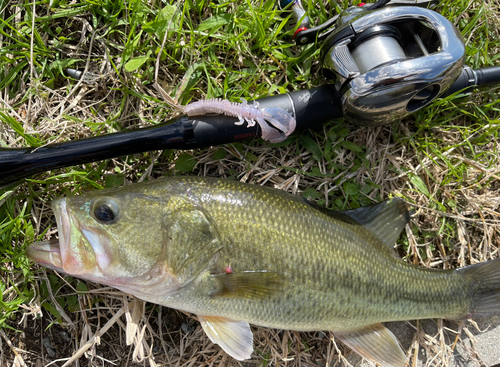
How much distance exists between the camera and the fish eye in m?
1.89

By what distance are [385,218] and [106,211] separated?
1.87m

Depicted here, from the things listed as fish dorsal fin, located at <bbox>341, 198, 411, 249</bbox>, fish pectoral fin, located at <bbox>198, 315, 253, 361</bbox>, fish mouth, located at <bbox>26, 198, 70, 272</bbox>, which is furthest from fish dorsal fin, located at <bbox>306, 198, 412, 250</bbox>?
fish mouth, located at <bbox>26, 198, 70, 272</bbox>

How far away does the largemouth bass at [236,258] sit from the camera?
1.89m

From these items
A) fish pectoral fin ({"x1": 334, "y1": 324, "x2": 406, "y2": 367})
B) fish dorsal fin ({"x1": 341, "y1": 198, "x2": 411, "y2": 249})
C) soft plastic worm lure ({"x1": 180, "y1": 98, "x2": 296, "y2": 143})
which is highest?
soft plastic worm lure ({"x1": 180, "y1": 98, "x2": 296, "y2": 143})

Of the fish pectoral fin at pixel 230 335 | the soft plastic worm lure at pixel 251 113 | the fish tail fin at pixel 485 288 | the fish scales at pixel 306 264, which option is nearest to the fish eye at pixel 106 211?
the fish scales at pixel 306 264

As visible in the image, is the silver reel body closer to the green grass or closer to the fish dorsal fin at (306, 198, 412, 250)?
the green grass

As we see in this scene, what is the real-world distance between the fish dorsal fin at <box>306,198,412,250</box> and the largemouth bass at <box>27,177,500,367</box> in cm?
6

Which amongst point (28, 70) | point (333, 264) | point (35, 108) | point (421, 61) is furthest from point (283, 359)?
point (28, 70)

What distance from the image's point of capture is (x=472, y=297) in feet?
8.27

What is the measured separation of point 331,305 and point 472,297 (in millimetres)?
1176

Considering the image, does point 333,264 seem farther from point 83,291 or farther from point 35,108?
point 35,108

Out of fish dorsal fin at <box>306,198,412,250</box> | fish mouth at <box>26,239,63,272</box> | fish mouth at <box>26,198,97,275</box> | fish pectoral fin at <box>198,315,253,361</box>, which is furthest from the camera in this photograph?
fish dorsal fin at <box>306,198,412,250</box>

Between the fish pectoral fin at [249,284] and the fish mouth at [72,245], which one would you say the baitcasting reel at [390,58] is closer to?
the fish pectoral fin at [249,284]

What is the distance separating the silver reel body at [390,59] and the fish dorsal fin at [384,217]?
25.0 inches
